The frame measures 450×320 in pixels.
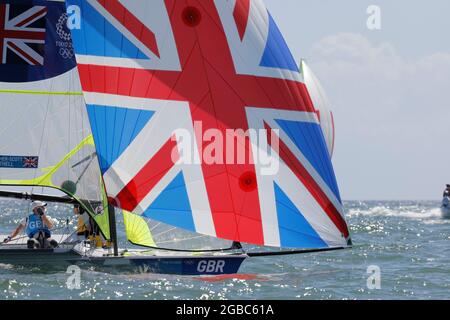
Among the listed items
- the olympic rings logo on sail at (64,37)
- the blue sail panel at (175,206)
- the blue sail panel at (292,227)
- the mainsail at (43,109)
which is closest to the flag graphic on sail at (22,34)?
the mainsail at (43,109)

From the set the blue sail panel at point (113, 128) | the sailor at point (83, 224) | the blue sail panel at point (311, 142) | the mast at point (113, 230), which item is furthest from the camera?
the sailor at point (83, 224)

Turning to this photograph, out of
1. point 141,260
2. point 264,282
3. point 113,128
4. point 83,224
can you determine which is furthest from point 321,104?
point 113,128

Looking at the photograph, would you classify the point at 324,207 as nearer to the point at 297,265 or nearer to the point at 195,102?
the point at 195,102

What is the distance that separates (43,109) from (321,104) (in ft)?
36.6

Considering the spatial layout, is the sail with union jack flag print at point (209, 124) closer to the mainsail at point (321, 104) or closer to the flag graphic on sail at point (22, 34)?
the flag graphic on sail at point (22, 34)

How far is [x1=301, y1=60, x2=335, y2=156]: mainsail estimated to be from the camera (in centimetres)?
2575

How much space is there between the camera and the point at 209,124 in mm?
14289

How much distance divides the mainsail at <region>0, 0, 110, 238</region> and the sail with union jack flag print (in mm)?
1927

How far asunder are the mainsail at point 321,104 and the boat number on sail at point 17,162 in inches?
400

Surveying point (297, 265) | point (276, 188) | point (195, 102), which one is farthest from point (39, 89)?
point (297, 265)

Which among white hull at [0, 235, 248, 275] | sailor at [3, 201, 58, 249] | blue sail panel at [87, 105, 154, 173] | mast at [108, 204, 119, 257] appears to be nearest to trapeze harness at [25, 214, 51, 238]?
sailor at [3, 201, 58, 249]

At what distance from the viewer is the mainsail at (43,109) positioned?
54.5 ft

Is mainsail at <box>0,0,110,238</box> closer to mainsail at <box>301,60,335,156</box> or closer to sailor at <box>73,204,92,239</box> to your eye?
sailor at <box>73,204,92,239</box>

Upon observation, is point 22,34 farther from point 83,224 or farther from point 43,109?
point 83,224
